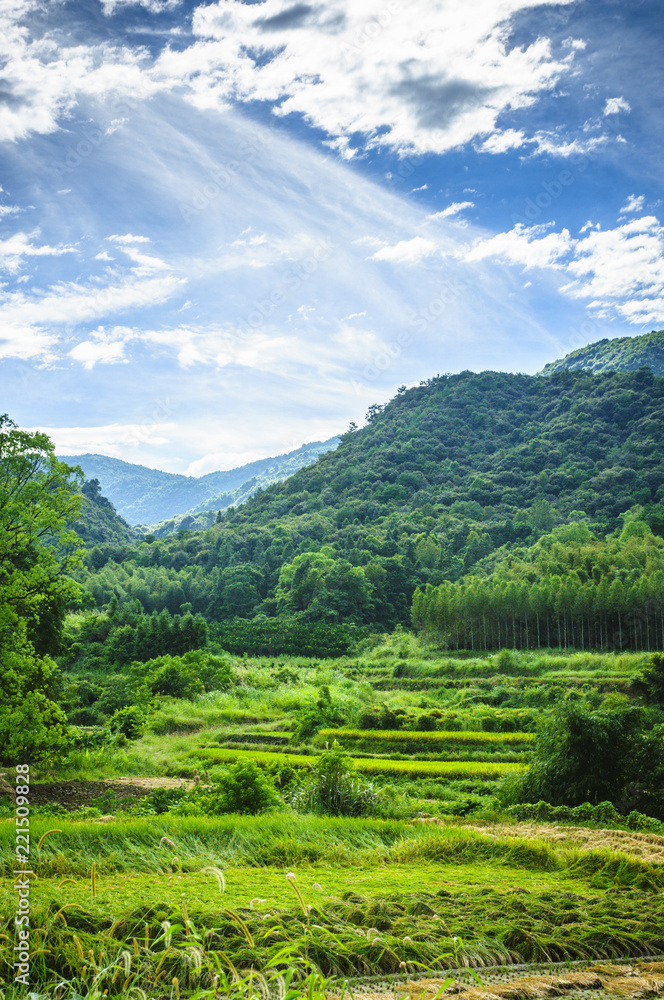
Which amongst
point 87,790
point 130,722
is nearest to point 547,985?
point 87,790

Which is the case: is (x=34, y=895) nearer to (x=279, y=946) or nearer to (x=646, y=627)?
(x=279, y=946)

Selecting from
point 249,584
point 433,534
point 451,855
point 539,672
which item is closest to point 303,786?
point 451,855

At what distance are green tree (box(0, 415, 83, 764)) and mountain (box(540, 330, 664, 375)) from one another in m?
129

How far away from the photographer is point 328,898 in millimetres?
5234

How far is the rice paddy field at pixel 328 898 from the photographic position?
11.9 feet

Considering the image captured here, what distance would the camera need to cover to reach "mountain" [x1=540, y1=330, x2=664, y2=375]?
137 m

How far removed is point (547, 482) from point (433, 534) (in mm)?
19957

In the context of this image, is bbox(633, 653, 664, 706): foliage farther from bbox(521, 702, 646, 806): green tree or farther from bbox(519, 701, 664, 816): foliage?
bbox(521, 702, 646, 806): green tree

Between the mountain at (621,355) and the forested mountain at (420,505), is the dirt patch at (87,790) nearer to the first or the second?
the forested mountain at (420,505)

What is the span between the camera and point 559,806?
11.4 m

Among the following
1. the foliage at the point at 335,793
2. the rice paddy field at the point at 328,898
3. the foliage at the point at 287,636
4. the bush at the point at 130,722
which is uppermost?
the rice paddy field at the point at 328,898

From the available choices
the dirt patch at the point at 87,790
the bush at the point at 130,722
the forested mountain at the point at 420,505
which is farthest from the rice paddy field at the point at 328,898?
the forested mountain at the point at 420,505

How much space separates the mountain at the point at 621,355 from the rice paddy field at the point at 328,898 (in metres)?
131

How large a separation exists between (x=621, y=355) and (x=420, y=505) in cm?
8659
